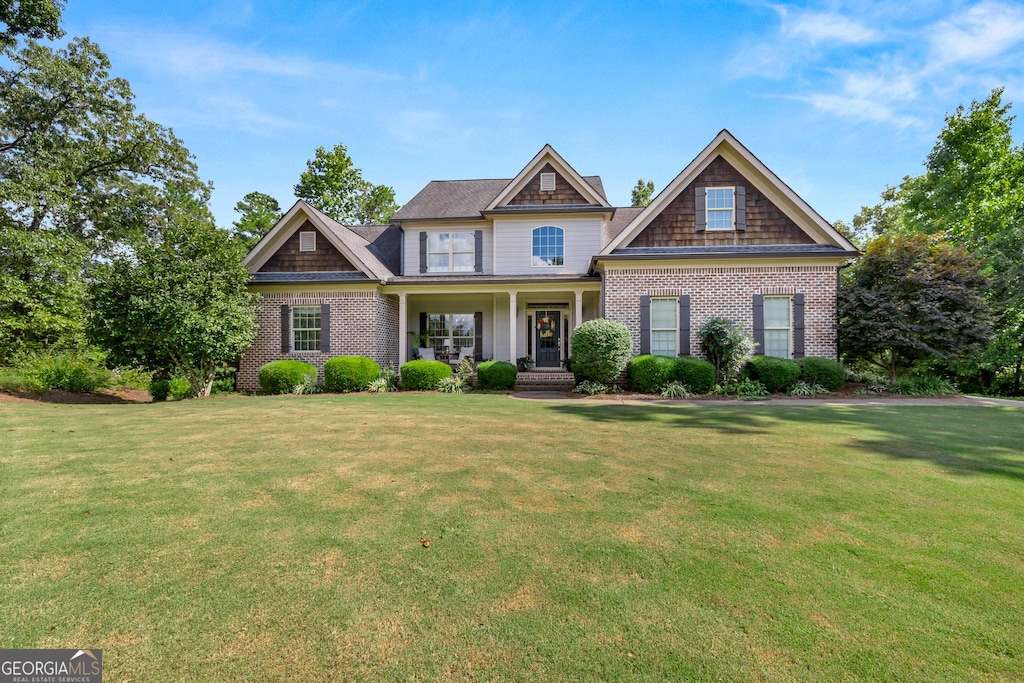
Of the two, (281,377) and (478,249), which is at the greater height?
(478,249)

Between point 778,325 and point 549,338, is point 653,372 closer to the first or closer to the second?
point 778,325

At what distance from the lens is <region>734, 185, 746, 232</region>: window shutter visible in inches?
566

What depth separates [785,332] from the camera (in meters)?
14.1

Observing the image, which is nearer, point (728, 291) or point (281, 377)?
point (281, 377)

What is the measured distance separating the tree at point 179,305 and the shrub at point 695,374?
13.5 m

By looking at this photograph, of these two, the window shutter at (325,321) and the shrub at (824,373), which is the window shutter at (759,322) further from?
the window shutter at (325,321)

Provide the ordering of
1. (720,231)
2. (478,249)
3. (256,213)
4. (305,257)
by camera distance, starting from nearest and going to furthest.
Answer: (720,231), (305,257), (478,249), (256,213)

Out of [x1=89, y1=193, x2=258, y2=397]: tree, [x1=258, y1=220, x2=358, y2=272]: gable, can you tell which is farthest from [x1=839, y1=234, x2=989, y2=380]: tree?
[x1=89, y1=193, x2=258, y2=397]: tree

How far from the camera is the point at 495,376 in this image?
551 inches

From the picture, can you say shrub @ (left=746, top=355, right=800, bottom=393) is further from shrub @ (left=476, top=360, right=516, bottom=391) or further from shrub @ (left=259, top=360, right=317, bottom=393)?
shrub @ (left=259, top=360, right=317, bottom=393)

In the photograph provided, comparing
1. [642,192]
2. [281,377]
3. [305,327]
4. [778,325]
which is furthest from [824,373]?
[642,192]

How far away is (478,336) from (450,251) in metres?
3.54

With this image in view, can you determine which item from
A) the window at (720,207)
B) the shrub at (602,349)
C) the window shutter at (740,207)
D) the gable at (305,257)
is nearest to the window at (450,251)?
the gable at (305,257)

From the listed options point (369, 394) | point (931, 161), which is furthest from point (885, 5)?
point (931, 161)
